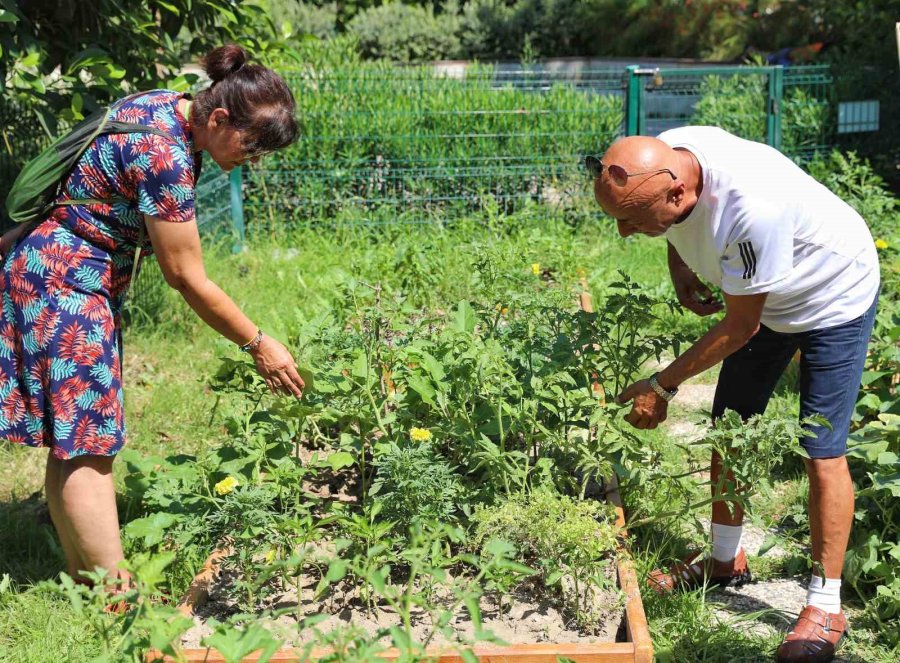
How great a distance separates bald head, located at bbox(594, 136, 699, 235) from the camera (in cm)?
259

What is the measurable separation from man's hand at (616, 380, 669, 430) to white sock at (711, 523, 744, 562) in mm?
559

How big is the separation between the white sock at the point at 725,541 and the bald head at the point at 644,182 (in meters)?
1.12

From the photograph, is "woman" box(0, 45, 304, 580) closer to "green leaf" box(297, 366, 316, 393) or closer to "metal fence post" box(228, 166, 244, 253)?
"green leaf" box(297, 366, 316, 393)

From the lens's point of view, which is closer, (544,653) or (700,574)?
(544,653)

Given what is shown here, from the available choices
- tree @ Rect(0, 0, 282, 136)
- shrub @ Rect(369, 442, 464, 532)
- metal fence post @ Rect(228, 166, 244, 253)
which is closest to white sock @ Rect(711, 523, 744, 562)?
shrub @ Rect(369, 442, 464, 532)

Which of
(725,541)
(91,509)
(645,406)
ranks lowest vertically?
(725,541)

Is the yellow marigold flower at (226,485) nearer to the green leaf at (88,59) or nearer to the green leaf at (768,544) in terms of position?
the green leaf at (768,544)

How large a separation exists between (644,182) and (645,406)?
0.65 meters

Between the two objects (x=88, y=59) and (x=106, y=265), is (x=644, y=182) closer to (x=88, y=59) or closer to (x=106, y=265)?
(x=106, y=265)

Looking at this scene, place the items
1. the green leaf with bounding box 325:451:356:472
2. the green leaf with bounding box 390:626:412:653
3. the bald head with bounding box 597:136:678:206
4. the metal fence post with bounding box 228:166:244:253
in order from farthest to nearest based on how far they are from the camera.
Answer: the metal fence post with bounding box 228:166:244:253
the green leaf with bounding box 325:451:356:472
the bald head with bounding box 597:136:678:206
the green leaf with bounding box 390:626:412:653

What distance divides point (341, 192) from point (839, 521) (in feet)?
16.7

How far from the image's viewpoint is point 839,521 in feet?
9.47

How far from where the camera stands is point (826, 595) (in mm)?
2889

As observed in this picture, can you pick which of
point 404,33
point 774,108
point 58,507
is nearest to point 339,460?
point 58,507
